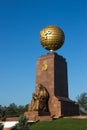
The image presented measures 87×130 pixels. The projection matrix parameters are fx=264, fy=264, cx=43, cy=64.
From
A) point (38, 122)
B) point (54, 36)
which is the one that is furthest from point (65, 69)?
point (38, 122)

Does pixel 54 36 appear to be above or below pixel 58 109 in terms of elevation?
above

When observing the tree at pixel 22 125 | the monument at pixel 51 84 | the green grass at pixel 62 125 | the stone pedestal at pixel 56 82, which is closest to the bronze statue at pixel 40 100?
the monument at pixel 51 84

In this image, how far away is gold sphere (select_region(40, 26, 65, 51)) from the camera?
25.6 m

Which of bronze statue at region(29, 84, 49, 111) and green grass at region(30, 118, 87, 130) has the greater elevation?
bronze statue at region(29, 84, 49, 111)

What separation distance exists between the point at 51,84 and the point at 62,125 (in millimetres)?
6848

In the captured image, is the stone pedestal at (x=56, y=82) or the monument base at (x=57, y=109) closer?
the monument base at (x=57, y=109)

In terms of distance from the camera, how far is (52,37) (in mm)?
25625

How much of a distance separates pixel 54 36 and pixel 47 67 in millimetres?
3104

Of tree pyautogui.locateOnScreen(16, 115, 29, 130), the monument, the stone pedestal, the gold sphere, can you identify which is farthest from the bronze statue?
tree pyautogui.locateOnScreen(16, 115, 29, 130)

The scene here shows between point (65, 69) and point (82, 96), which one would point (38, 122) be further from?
point (82, 96)

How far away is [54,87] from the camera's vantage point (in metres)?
24.2

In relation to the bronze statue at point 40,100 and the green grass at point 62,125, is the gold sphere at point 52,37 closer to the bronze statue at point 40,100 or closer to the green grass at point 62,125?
the bronze statue at point 40,100

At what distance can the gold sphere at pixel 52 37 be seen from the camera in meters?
25.6

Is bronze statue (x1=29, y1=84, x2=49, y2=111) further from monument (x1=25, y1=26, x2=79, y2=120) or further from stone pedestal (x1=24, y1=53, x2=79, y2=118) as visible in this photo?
stone pedestal (x1=24, y1=53, x2=79, y2=118)
